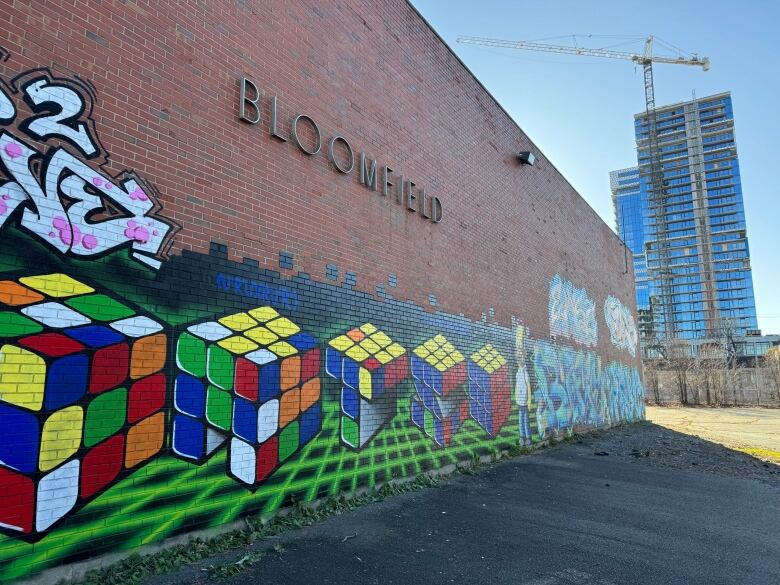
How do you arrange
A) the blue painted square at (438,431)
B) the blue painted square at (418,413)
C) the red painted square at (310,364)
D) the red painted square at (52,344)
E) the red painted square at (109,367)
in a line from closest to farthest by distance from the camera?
the red painted square at (52,344) → the red painted square at (109,367) → the red painted square at (310,364) → the blue painted square at (418,413) → the blue painted square at (438,431)

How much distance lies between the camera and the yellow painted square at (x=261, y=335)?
5.01 m

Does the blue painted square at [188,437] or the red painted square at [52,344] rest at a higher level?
the red painted square at [52,344]

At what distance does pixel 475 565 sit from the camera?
4.23m

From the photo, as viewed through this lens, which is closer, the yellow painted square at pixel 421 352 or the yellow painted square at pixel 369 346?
the yellow painted square at pixel 369 346

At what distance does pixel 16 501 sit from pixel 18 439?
0.41m

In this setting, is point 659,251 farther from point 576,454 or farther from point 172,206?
point 172,206

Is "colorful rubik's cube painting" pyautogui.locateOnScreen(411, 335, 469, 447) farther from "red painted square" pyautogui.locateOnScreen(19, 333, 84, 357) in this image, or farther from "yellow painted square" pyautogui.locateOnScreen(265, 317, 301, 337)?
"red painted square" pyautogui.locateOnScreen(19, 333, 84, 357)

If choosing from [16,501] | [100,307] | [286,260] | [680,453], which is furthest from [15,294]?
[680,453]

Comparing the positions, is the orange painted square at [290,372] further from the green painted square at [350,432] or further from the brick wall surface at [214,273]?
the green painted square at [350,432]

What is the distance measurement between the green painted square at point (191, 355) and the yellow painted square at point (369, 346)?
245 cm

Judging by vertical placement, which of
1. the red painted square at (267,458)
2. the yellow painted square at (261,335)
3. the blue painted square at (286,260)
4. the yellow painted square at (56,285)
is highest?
the blue painted square at (286,260)

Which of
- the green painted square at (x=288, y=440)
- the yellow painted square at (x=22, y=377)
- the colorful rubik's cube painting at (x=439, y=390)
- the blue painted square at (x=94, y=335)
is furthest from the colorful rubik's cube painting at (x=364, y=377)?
the yellow painted square at (x=22, y=377)

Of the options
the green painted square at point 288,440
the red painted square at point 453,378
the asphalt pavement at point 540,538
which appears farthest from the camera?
the red painted square at point 453,378

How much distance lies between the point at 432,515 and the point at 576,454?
6.39 metres
